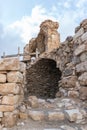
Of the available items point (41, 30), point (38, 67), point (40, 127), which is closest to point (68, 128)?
point (40, 127)

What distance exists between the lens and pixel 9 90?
374 cm

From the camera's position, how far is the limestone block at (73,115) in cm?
396

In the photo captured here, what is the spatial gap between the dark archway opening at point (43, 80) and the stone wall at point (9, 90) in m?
7.21

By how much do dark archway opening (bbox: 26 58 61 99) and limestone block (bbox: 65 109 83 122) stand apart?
688 centimetres

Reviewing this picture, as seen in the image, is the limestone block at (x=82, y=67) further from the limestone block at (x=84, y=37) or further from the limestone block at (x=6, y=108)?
the limestone block at (x=6, y=108)

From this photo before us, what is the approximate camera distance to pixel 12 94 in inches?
148

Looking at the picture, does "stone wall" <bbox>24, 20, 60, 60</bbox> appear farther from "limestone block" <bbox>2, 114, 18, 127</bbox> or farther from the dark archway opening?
"limestone block" <bbox>2, 114, 18, 127</bbox>

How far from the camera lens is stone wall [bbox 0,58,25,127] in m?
3.65

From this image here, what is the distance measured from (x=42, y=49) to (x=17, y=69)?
1821 centimetres

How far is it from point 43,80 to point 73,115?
7.71 meters

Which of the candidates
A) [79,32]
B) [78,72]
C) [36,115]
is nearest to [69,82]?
[78,72]

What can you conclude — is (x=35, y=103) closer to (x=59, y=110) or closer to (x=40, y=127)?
(x=59, y=110)

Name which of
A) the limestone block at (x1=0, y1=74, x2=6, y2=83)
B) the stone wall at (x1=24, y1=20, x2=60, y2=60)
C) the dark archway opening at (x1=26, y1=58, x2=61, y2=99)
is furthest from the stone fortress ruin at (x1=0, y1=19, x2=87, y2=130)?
the stone wall at (x1=24, y1=20, x2=60, y2=60)

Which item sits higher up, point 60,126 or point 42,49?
point 42,49
